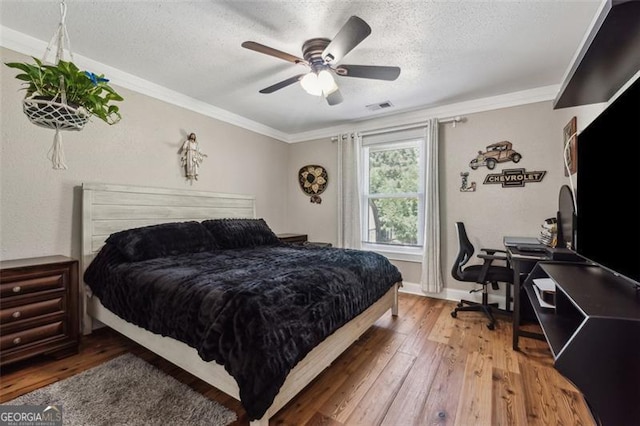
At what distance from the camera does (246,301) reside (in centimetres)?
138

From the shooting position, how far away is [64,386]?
1.74 metres

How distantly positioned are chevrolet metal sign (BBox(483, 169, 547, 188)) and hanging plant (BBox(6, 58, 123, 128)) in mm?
3774

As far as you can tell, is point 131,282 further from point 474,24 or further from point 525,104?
point 525,104

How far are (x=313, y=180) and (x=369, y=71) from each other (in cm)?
267

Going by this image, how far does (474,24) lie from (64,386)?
3750 millimetres

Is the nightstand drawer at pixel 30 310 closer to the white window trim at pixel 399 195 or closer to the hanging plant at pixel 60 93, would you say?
the hanging plant at pixel 60 93

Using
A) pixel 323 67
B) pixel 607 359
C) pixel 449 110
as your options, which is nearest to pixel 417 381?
pixel 607 359

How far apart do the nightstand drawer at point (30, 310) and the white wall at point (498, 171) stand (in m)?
3.70

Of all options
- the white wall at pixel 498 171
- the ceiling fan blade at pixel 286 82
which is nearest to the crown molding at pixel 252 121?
the white wall at pixel 498 171

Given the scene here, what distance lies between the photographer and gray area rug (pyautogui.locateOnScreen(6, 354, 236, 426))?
1477 millimetres

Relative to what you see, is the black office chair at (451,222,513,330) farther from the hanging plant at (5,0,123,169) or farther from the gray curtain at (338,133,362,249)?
the hanging plant at (5,0,123,169)

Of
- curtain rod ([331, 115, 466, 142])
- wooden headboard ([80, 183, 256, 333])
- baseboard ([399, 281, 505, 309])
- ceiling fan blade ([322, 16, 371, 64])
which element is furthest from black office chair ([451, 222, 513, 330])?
wooden headboard ([80, 183, 256, 333])

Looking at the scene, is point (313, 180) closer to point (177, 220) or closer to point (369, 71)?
point (177, 220)

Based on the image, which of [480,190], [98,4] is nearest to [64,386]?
[98,4]
